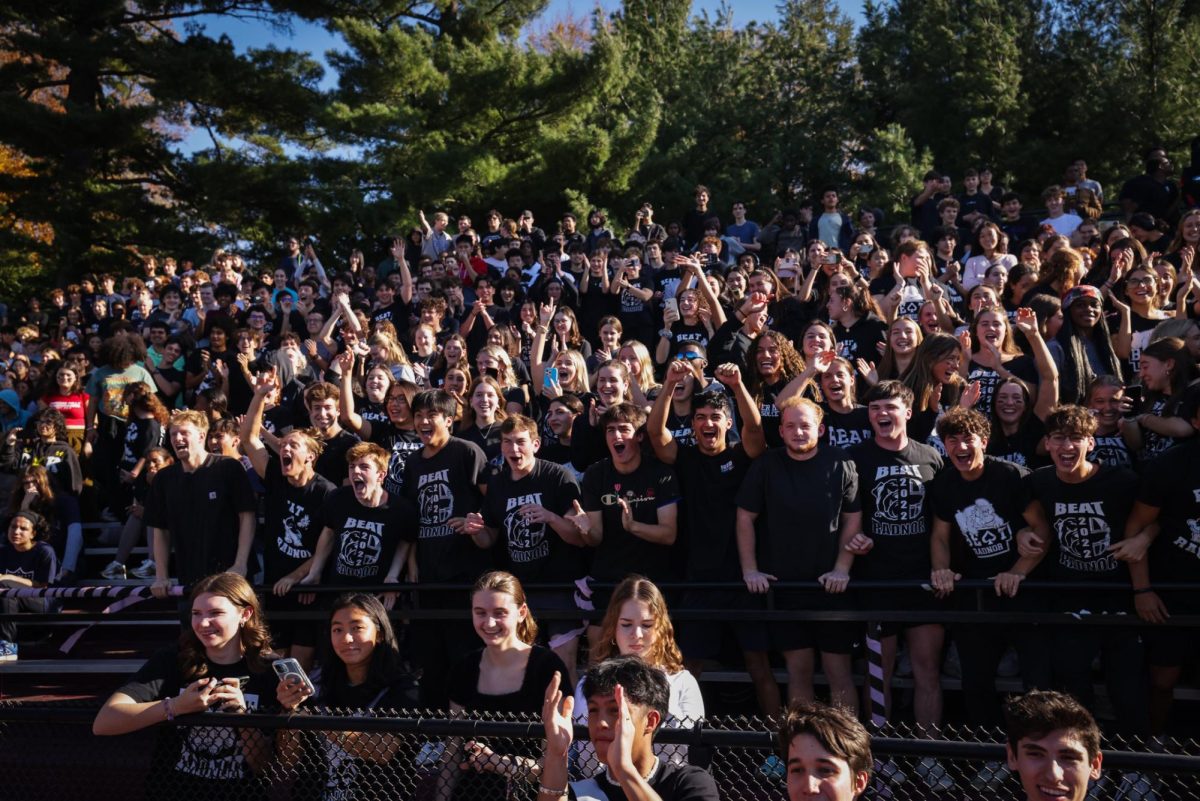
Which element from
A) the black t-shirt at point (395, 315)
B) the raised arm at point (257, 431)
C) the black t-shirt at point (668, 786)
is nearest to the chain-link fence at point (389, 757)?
the black t-shirt at point (668, 786)

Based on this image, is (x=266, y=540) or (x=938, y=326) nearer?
(x=266, y=540)

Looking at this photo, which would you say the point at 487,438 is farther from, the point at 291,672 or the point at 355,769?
the point at 291,672

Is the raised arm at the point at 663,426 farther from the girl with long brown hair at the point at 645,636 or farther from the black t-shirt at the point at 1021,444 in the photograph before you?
the black t-shirt at the point at 1021,444

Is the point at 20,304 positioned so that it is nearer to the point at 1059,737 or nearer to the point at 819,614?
the point at 819,614

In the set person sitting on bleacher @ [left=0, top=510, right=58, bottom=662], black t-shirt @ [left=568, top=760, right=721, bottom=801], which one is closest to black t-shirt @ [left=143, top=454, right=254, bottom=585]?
person sitting on bleacher @ [left=0, top=510, right=58, bottom=662]

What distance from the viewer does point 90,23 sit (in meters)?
21.1

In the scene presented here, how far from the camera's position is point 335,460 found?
7.49m

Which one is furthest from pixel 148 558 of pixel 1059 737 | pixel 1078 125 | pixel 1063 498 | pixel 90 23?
pixel 1078 125

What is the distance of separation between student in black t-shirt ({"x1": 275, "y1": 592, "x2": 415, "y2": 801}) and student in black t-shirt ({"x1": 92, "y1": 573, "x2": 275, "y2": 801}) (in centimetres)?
23

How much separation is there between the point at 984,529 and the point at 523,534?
2.48 meters

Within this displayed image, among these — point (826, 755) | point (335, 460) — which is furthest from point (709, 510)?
point (826, 755)

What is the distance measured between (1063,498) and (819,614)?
133cm

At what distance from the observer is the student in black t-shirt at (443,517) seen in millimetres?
6051

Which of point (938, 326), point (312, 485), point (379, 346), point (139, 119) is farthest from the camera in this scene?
point (139, 119)
